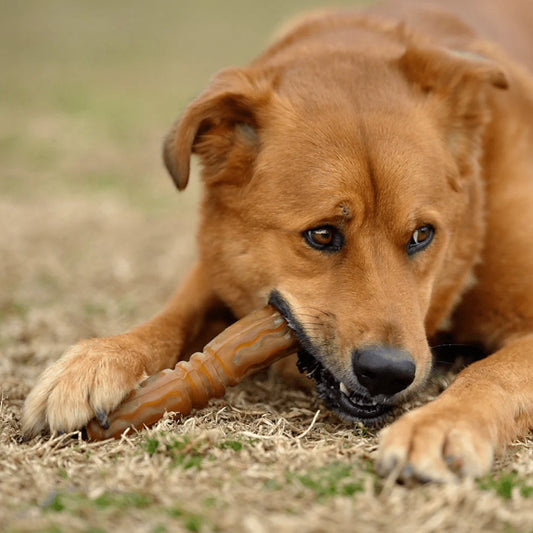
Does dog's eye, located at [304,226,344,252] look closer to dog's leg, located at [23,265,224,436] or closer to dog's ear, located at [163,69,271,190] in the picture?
dog's ear, located at [163,69,271,190]

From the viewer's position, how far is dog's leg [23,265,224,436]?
2.93 metres

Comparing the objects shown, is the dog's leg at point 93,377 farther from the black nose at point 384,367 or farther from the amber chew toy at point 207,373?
the black nose at point 384,367

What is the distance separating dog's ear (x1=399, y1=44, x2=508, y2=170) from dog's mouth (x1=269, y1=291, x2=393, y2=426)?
44.7 inches

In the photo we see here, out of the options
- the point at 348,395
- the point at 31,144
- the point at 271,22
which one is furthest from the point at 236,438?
the point at 271,22

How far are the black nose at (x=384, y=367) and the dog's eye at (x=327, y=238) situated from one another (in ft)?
1.55

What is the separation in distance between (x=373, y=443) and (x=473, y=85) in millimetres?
1758

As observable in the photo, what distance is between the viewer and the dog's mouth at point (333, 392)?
9.89 feet

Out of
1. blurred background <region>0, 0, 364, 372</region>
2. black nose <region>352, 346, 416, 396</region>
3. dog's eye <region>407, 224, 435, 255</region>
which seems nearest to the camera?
black nose <region>352, 346, 416, 396</region>

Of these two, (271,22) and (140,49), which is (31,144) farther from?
(271,22)

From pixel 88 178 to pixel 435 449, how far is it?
6.89 m

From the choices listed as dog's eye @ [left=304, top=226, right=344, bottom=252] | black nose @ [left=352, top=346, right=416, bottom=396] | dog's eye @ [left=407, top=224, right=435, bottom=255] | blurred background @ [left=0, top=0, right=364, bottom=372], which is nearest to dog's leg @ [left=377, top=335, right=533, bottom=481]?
black nose @ [left=352, top=346, right=416, bottom=396]

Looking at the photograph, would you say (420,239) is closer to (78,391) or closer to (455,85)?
(455,85)

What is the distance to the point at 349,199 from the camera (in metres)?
3.08

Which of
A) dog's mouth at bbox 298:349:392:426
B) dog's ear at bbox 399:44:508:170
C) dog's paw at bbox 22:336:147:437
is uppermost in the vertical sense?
dog's ear at bbox 399:44:508:170
